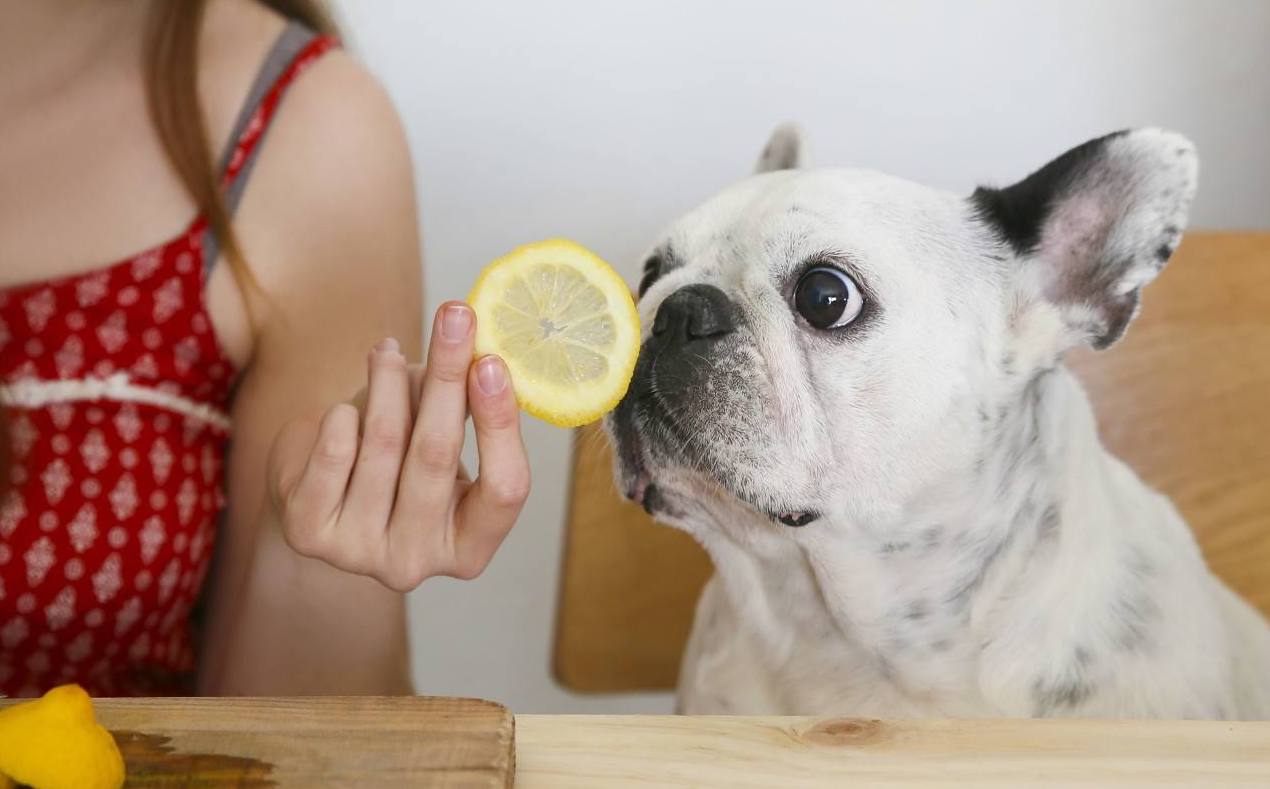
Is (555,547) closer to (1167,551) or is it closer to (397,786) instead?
(1167,551)

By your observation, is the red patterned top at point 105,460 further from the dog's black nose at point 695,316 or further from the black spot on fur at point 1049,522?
the black spot on fur at point 1049,522

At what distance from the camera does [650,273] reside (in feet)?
2.78

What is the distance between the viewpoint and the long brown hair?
865 mm

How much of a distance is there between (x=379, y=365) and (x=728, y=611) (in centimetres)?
39

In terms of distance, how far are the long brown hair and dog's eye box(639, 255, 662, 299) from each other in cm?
31

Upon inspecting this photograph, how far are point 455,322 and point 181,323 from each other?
1.35 feet

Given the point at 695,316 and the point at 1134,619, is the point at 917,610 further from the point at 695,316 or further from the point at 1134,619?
the point at 695,316

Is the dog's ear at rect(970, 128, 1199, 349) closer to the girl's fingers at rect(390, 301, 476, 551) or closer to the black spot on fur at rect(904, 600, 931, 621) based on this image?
the black spot on fur at rect(904, 600, 931, 621)

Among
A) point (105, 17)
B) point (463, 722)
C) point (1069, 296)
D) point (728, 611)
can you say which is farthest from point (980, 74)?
point (463, 722)

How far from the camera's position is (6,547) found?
0.82 m

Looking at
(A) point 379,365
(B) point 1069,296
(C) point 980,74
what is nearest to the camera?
(A) point 379,365

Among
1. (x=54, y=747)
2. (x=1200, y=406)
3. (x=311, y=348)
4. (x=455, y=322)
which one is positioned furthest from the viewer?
(x=1200, y=406)

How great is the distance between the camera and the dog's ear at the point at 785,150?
0.92 meters

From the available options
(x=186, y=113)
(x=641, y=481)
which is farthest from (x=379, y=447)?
(x=186, y=113)
